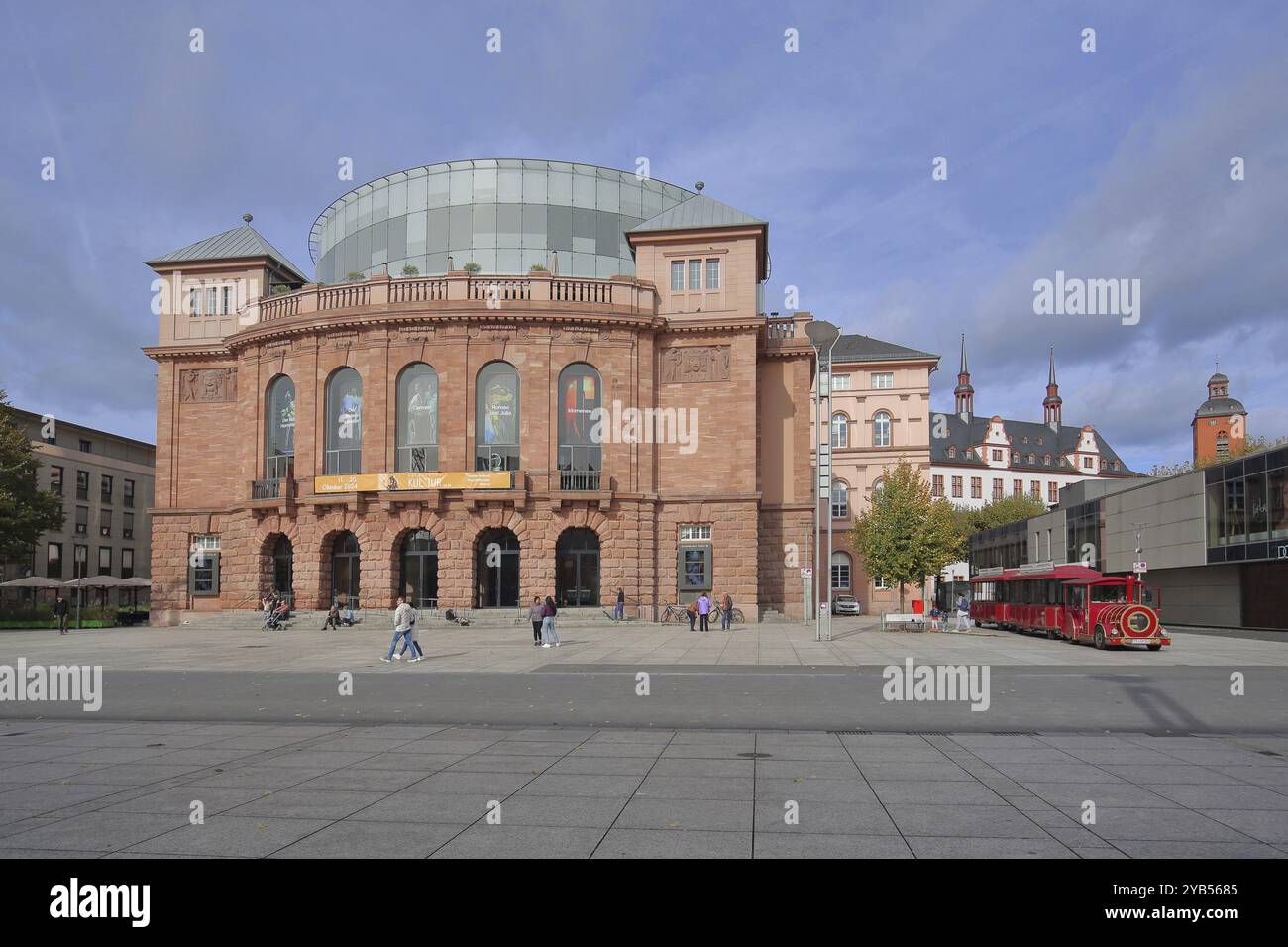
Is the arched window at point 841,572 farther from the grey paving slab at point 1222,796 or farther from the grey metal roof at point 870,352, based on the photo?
the grey paving slab at point 1222,796

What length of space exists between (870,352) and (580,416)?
1709 inches

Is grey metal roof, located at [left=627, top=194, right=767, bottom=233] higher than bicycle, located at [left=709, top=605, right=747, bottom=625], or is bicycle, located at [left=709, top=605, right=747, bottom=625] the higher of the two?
grey metal roof, located at [left=627, top=194, right=767, bottom=233]

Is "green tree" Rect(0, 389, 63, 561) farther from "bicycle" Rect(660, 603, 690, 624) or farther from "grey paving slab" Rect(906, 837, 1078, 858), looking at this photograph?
"grey paving slab" Rect(906, 837, 1078, 858)

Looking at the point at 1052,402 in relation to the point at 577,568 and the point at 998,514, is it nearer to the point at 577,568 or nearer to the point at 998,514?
the point at 998,514

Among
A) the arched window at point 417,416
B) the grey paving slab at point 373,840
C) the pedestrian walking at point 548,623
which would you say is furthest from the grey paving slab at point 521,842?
the arched window at point 417,416

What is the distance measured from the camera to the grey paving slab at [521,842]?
649 cm

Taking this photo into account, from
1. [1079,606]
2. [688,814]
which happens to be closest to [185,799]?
[688,814]

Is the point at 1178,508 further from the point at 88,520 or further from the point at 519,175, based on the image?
the point at 88,520

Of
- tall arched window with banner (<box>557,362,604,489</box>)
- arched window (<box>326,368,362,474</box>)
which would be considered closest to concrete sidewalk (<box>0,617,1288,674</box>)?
tall arched window with banner (<box>557,362,604,489</box>)

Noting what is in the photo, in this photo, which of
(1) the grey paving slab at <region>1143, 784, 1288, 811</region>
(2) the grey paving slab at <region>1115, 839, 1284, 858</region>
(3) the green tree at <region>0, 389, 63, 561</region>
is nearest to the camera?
(2) the grey paving slab at <region>1115, 839, 1284, 858</region>

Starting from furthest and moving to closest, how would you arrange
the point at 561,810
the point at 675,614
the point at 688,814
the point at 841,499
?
the point at 841,499 → the point at 675,614 → the point at 561,810 → the point at 688,814

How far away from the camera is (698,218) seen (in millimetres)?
49656

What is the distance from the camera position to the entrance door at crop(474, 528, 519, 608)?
45.9m

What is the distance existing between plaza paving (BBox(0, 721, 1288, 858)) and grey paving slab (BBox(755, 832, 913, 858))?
0.09ft
